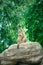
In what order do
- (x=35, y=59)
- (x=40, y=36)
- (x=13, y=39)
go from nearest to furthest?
1. (x=35, y=59)
2. (x=40, y=36)
3. (x=13, y=39)

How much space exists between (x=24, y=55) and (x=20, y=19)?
28.4 feet

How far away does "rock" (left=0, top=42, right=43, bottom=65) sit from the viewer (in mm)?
14102

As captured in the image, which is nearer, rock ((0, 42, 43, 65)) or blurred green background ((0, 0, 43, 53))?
rock ((0, 42, 43, 65))

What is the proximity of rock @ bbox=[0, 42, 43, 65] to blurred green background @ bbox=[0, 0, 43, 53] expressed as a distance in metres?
4.38

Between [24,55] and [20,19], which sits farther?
[20,19]

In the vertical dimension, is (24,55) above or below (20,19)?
above

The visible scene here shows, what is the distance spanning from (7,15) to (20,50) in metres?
8.54

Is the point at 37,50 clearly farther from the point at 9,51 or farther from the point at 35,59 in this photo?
the point at 9,51

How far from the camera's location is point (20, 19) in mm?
22562

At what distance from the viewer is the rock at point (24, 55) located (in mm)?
14102

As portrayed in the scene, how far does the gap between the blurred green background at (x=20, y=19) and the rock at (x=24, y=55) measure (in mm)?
4375

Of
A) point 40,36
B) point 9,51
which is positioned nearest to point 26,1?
point 40,36

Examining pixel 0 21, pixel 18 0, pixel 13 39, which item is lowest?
pixel 13 39

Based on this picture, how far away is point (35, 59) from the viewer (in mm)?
→ 14102
